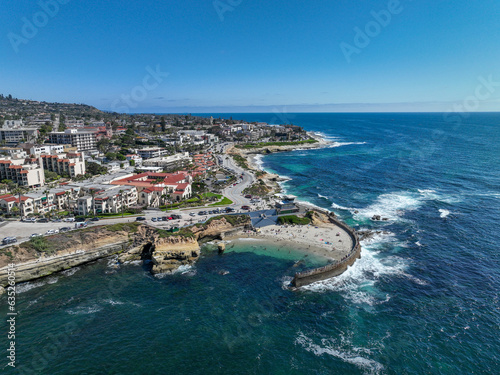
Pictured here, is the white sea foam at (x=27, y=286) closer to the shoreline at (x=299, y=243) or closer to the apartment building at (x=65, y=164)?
the shoreline at (x=299, y=243)

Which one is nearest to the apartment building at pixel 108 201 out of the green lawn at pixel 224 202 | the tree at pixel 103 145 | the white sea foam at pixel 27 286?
the green lawn at pixel 224 202

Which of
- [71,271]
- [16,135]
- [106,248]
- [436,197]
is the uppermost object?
[16,135]

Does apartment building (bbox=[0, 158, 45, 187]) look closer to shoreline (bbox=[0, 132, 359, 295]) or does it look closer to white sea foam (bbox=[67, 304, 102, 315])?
shoreline (bbox=[0, 132, 359, 295])

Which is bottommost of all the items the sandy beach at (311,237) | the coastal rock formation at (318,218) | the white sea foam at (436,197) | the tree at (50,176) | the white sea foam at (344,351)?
the white sea foam at (344,351)

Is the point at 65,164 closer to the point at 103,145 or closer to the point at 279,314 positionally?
the point at 103,145

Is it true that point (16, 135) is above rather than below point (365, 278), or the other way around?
above

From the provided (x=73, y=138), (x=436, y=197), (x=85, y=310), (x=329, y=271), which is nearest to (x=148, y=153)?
(x=73, y=138)

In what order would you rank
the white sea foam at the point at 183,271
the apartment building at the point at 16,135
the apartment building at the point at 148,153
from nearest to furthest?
the white sea foam at the point at 183,271
the apartment building at the point at 148,153
the apartment building at the point at 16,135
